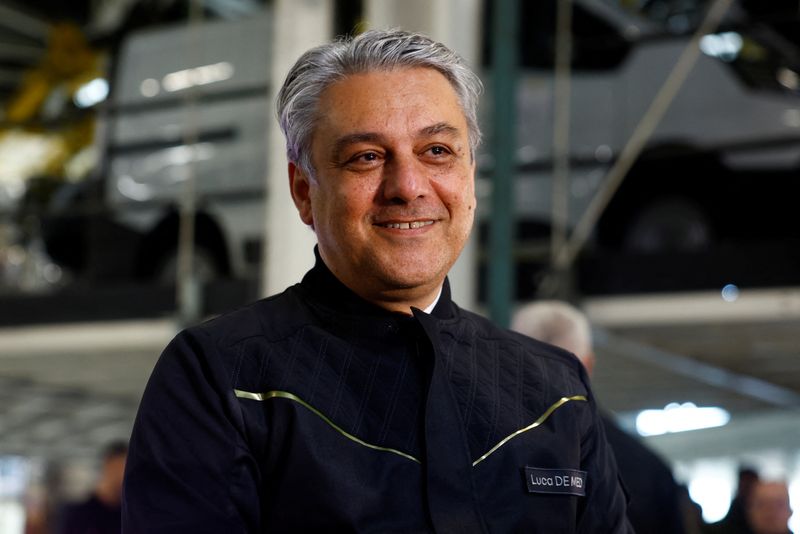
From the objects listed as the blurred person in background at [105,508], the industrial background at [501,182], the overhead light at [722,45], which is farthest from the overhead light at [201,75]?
the blurred person in background at [105,508]

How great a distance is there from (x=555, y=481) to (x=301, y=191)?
380 mm

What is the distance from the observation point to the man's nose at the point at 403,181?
1239 millimetres

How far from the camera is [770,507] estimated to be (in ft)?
13.3

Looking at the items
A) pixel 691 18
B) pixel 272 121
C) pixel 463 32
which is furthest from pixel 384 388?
pixel 691 18

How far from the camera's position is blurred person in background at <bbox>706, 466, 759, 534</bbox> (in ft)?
12.5

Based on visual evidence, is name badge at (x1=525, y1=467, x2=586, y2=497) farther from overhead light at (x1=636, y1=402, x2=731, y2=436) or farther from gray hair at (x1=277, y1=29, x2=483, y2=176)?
overhead light at (x1=636, y1=402, x2=731, y2=436)

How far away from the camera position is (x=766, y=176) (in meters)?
5.54

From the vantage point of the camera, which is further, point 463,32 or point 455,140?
Result: point 463,32

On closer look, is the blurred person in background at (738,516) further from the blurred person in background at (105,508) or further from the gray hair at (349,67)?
the gray hair at (349,67)

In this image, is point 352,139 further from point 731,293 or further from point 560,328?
point 731,293

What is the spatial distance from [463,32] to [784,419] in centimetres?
556

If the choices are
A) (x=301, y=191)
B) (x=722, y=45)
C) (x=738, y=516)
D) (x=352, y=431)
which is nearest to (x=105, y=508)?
(x=738, y=516)

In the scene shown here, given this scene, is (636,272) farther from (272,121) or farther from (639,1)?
(272,121)

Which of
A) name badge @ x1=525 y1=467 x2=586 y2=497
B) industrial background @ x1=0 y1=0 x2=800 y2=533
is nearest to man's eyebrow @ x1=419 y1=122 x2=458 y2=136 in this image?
name badge @ x1=525 y1=467 x2=586 y2=497
